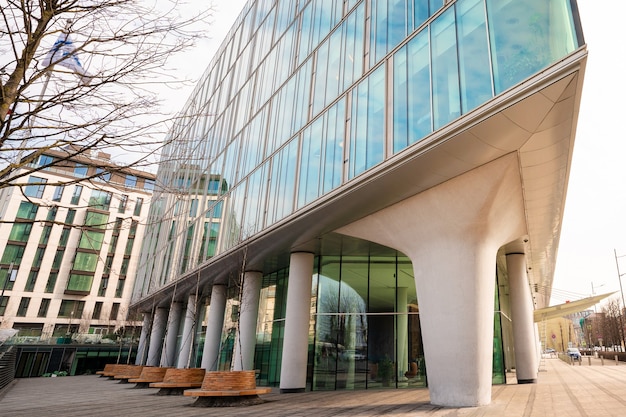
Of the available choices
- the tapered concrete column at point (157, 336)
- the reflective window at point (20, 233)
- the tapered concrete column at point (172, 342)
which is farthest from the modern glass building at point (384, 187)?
the reflective window at point (20, 233)

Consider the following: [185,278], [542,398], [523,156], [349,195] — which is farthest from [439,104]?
[185,278]

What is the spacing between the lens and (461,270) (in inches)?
454

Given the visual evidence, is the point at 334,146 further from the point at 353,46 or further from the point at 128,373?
the point at 128,373

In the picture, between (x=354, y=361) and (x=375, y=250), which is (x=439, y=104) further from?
(x=354, y=361)

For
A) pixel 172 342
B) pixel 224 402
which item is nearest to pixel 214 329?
pixel 172 342

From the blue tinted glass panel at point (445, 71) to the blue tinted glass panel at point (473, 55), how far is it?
0.22 meters

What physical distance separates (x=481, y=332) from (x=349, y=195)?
19.4 ft

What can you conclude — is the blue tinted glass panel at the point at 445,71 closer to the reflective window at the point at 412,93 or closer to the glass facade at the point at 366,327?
the reflective window at the point at 412,93

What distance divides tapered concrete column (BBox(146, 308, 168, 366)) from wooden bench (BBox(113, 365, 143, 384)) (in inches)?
446

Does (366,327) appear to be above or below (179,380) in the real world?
above

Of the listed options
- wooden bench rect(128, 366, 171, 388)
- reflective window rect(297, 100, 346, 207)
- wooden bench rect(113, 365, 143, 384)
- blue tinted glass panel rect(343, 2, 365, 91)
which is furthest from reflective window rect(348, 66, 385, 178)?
wooden bench rect(113, 365, 143, 384)

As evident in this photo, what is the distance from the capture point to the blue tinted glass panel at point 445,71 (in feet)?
34.5

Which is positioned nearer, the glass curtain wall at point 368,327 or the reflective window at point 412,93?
the reflective window at point 412,93

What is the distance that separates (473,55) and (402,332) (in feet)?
41.7
